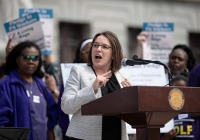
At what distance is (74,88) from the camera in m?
6.16

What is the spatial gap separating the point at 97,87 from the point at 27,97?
7.17ft

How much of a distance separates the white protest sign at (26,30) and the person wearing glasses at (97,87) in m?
2.86

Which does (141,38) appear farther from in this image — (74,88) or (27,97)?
(74,88)

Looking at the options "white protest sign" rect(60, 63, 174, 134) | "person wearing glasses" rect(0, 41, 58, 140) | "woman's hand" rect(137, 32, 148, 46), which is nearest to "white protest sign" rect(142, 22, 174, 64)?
"woman's hand" rect(137, 32, 148, 46)

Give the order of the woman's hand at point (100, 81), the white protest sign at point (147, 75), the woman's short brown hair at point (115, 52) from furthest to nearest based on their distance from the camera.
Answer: the white protest sign at point (147, 75)
the woman's short brown hair at point (115, 52)
the woman's hand at point (100, 81)

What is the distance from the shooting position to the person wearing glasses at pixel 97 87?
235 inches

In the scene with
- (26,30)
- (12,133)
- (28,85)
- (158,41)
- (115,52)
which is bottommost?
(12,133)

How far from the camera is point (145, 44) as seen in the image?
9.97 meters

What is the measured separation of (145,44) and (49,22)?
142 cm

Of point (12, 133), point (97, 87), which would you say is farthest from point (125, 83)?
point (12, 133)

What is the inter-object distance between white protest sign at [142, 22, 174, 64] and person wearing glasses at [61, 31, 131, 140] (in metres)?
3.62

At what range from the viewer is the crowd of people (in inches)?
237

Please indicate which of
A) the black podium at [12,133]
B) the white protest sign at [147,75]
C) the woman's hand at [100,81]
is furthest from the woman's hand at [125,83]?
the white protest sign at [147,75]

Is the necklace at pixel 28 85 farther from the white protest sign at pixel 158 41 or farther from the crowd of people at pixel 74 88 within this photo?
the white protest sign at pixel 158 41
